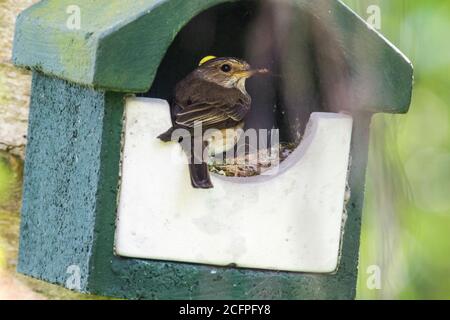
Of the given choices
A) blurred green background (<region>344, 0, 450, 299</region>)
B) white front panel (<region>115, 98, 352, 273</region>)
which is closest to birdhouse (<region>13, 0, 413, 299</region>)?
white front panel (<region>115, 98, 352, 273</region>)

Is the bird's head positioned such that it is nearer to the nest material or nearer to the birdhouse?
the birdhouse

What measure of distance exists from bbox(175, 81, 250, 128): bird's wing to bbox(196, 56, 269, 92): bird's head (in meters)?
0.16

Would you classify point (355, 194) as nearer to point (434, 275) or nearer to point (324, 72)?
point (324, 72)

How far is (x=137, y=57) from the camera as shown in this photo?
4.39 m

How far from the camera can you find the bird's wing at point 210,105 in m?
4.87

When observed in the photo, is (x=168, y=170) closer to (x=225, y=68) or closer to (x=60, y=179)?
(x=60, y=179)

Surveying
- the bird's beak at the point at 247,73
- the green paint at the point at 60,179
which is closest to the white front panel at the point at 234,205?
the green paint at the point at 60,179

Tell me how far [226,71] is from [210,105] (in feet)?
1.72

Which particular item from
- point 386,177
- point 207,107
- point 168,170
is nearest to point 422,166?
point 386,177

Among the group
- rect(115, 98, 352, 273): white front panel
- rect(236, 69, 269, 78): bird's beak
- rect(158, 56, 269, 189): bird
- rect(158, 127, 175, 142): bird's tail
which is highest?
rect(236, 69, 269, 78): bird's beak

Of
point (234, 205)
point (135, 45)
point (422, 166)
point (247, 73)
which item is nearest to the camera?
point (135, 45)

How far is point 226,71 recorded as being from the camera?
5.54 meters

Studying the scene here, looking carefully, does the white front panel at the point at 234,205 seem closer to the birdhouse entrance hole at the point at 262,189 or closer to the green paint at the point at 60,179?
the birdhouse entrance hole at the point at 262,189

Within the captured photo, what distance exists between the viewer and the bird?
182 inches
